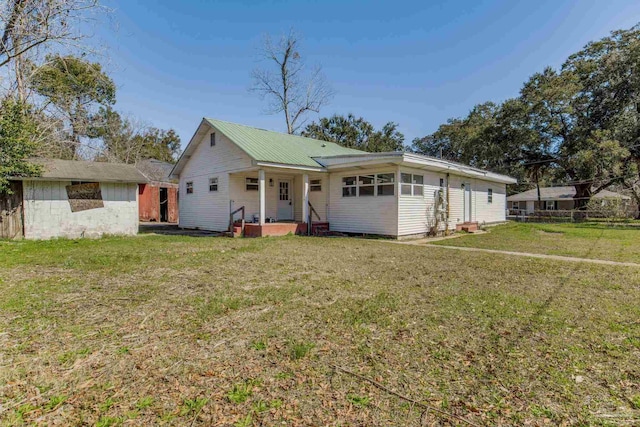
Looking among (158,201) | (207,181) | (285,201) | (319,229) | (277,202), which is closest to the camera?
(319,229)

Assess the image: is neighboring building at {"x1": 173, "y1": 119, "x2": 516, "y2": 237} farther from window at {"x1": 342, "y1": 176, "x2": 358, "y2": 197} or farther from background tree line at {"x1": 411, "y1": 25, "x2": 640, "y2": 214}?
background tree line at {"x1": 411, "y1": 25, "x2": 640, "y2": 214}

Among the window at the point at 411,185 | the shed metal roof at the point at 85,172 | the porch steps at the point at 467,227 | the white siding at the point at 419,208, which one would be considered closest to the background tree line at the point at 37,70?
the shed metal roof at the point at 85,172

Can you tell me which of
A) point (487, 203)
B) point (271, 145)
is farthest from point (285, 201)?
point (487, 203)

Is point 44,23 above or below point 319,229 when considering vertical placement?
above

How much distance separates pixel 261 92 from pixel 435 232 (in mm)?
21152

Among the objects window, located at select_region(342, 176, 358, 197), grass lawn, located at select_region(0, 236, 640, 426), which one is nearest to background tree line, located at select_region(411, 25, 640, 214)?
window, located at select_region(342, 176, 358, 197)

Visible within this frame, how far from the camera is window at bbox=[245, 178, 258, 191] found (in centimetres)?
1415

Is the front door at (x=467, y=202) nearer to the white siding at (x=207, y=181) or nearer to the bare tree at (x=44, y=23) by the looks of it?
the white siding at (x=207, y=181)

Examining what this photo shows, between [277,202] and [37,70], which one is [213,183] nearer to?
[277,202]

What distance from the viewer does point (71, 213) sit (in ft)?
38.2

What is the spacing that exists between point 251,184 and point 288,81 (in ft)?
56.6

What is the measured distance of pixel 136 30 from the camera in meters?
11.2

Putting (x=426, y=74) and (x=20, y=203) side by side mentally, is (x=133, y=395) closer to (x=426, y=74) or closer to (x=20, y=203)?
(x=20, y=203)

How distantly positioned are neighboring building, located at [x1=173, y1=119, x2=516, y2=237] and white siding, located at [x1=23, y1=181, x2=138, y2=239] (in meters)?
3.35
